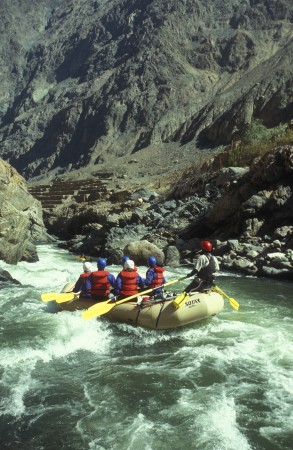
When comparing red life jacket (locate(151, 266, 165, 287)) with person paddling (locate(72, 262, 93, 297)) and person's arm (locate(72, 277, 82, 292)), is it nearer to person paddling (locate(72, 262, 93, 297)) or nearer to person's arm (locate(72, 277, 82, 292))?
person paddling (locate(72, 262, 93, 297))

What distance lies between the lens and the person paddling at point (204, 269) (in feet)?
33.9

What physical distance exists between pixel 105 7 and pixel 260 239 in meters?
146

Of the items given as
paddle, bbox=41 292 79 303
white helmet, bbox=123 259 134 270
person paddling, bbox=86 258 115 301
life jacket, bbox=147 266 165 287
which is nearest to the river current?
paddle, bbox=41 292 79 303

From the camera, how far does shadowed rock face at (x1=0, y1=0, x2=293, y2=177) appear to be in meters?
78.6

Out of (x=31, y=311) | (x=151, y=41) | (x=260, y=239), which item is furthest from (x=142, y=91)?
(x=31, y=311)

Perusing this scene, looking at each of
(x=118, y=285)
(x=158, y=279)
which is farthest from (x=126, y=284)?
(x=158, y=279)

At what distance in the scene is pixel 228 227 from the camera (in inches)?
848

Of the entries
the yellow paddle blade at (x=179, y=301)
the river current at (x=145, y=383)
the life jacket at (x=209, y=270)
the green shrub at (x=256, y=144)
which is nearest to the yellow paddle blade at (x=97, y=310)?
the river current at (x=145, y=383)

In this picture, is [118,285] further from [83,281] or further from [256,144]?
[256,144]

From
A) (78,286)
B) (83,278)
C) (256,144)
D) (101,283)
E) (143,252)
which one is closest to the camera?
(101,283)

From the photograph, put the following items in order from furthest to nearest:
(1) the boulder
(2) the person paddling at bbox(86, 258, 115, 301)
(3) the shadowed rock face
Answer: (3) the shadowed rock face < (1) the boulder < (2) the person paddling at bbox(86, 258, 115, 301)

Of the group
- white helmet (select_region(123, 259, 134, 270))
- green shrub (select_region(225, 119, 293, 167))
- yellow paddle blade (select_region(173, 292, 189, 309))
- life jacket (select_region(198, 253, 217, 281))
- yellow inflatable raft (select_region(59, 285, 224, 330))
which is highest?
green shrub (select_region(225, 119, 293, 167))

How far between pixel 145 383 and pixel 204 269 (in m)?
3.73

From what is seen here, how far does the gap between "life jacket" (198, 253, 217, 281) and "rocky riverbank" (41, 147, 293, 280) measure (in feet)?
20.7
